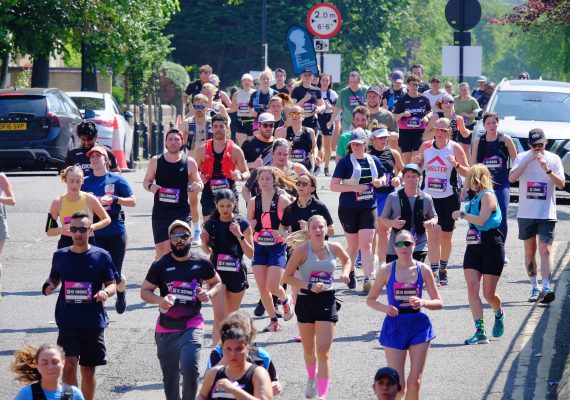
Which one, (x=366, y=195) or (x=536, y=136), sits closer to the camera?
(x=536, y=136)

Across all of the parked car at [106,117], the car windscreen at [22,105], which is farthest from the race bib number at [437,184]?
the parked car at [106,117]

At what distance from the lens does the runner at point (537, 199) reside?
15320 mm

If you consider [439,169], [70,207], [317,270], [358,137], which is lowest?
[317,270]

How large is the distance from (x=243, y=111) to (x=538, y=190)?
10.1 meters

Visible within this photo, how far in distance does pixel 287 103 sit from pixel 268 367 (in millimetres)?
12224

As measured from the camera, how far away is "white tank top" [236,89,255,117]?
2493 centimetres

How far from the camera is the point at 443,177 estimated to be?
53.0 feet

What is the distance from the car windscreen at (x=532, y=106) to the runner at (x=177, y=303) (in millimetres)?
14697

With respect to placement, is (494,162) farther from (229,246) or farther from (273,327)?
(229,246)

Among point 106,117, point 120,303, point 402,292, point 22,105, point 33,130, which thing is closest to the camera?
point 402,292

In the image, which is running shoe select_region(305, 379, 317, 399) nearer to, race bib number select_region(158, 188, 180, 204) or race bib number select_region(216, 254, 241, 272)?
race bib number select_region(216, 254, 241, 272)

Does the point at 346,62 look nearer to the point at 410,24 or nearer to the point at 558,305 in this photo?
the point at 410,24

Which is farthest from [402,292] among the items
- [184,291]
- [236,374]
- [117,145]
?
[117,145]

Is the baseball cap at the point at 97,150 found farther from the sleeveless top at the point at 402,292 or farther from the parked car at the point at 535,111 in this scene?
the parked car at the point at 535,111
